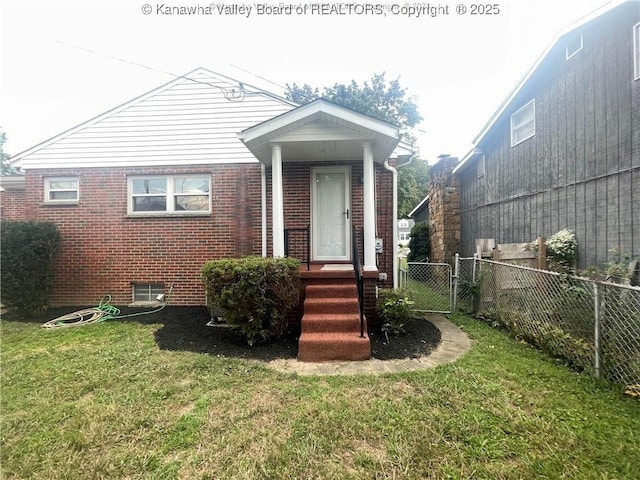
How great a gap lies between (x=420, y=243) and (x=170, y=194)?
1004cm

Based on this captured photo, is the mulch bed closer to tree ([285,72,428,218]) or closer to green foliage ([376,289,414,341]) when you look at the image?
green foliage ([376,289,414,341])

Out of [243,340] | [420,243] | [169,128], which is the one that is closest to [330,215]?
[243,340]

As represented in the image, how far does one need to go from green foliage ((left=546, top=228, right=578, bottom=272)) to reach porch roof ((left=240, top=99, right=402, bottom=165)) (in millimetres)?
3438

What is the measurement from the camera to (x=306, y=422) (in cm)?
233

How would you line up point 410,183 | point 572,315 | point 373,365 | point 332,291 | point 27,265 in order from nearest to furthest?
point 373,365 < point 572,315 < point 332,291 < point 27,265 < point 410,183

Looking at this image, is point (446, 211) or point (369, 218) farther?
point (446, 211)

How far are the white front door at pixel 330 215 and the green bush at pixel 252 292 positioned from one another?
6.96ft

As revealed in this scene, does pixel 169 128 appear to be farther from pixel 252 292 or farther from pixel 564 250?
pixel 564 250

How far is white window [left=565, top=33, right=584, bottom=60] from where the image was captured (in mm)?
5035

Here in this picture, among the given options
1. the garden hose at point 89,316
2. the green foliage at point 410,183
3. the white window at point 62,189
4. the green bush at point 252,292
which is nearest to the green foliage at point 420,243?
the green foliage at point 410,183

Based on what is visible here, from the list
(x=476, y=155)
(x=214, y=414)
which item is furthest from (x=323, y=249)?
(x=476, y=155)

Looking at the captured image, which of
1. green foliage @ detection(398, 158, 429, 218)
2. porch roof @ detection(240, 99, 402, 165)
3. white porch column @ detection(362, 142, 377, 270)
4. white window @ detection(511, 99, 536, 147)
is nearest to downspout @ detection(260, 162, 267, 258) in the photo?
porch roof @ detection(240, 99, 402, 165)

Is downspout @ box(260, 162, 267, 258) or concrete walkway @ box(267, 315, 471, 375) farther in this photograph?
downspout @ box(260, 162, 267, 258)

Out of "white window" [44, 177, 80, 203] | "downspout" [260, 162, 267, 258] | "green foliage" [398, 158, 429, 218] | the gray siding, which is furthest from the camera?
"green foliage" [398, 158, 429, 218]
